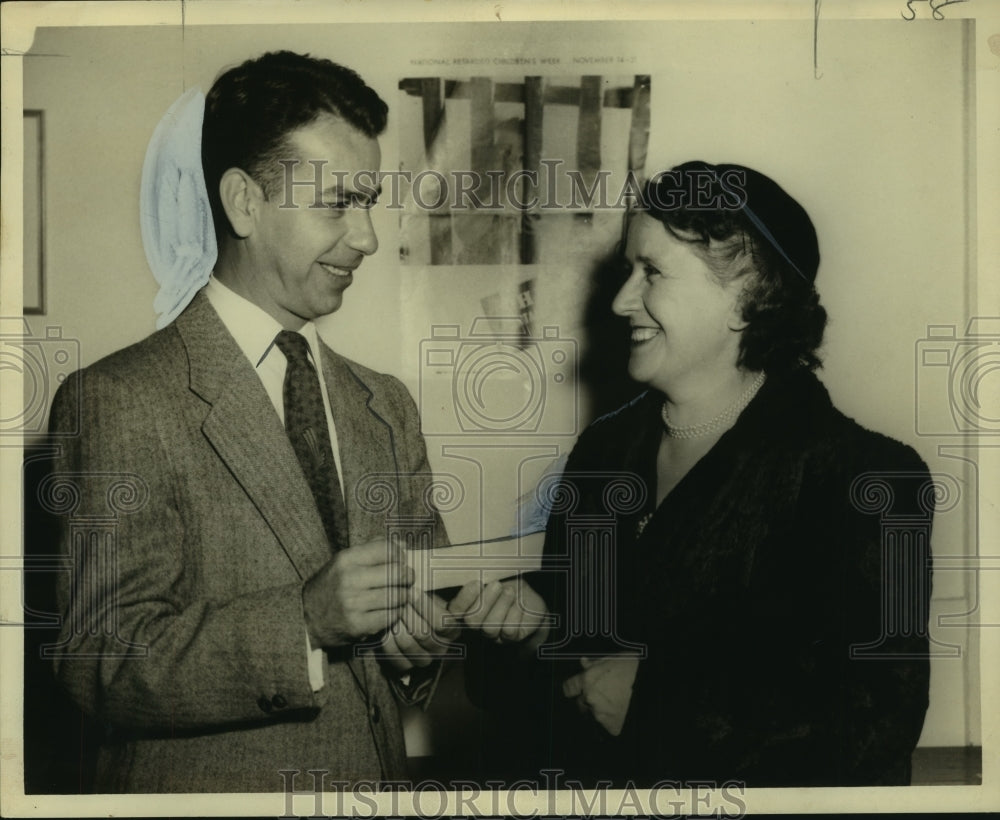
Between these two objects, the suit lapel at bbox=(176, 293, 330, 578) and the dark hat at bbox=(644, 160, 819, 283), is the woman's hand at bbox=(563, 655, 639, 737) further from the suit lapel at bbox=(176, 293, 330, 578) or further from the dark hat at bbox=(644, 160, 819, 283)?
the dark hat at bbox=(644, 160, 819, 283)

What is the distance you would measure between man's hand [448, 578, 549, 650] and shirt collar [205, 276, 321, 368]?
494 mm

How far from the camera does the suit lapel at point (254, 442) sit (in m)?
1.65

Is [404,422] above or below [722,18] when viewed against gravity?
below

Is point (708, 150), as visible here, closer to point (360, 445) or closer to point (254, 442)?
point (360, 445)

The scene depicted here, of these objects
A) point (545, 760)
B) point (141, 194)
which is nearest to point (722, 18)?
point (141, 194)

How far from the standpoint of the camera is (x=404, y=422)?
173cm

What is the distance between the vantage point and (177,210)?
172cm

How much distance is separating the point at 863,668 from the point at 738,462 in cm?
39

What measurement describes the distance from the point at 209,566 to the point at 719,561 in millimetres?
780

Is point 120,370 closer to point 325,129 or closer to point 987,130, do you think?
point 325,129

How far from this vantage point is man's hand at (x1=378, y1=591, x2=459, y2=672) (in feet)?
5.57

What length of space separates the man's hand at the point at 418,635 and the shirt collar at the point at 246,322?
45 centimetres

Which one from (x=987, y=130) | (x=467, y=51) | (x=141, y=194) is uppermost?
(x=467, y=51)

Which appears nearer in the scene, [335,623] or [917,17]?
[335,623]
